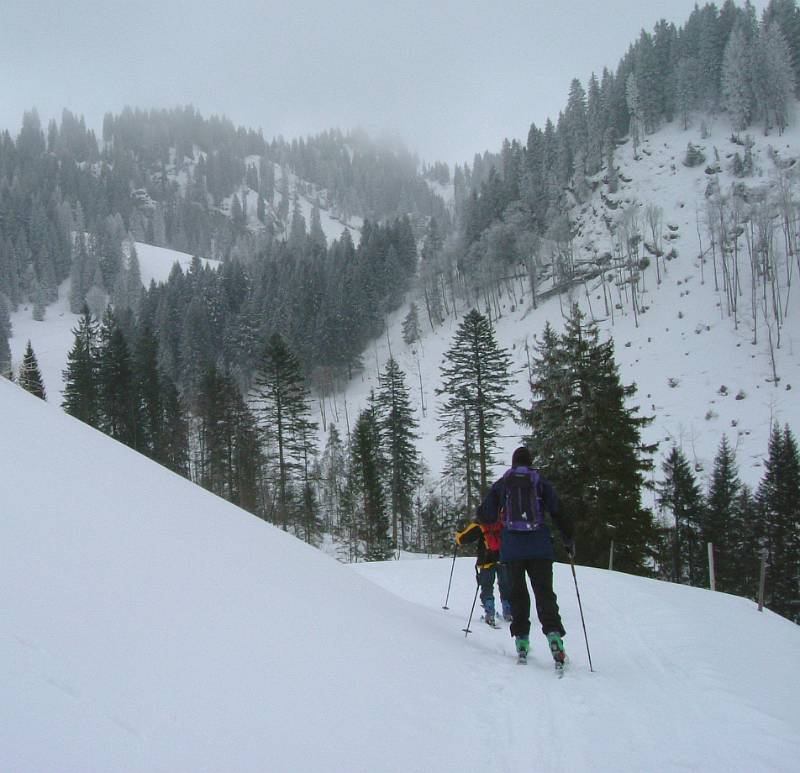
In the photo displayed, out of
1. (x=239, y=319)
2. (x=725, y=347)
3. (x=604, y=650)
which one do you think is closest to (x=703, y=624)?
(x=604, y=650)

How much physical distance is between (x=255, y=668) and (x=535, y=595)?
128 inches

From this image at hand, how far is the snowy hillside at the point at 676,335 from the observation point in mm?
46094

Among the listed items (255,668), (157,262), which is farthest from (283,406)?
(157,262)

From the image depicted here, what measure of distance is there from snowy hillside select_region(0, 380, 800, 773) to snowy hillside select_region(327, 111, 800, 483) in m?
36.7

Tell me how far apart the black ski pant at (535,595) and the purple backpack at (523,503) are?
1.26ft

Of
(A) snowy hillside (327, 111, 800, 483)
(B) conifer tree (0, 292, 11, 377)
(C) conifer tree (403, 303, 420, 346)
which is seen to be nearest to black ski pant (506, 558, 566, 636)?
(A) snowy hillside (327, 111, 800, 483)

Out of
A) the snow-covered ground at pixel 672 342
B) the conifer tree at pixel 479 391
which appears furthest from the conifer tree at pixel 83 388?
the snow-covered ground at pixel 672 342

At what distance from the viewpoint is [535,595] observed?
5316 mm

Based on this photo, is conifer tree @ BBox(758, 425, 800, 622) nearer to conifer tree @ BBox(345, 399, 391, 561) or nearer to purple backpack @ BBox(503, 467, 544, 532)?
conifer tree @ BBox(345, 399, 391, 561)

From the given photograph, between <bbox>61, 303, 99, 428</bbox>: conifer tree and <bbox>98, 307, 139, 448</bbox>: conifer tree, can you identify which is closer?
<bbox>61, 303, 99, 428</bbox>: conifer tree

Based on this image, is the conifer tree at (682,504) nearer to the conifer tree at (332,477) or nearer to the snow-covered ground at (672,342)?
the snow-covered ground at (672,342)

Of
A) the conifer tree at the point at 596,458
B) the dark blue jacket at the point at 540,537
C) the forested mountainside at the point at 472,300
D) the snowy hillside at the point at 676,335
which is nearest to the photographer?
the dark blue jacket at the point at 540,537

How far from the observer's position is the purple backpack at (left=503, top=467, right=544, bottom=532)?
5504 millimetres

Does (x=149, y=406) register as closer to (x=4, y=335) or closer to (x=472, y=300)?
(x=472, y=300)
